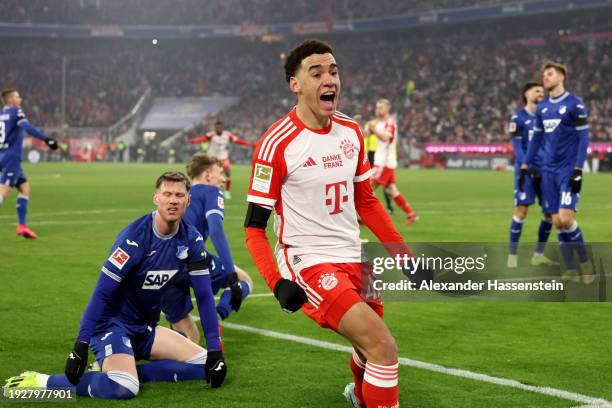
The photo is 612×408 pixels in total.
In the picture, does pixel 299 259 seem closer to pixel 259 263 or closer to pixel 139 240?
pixel 259 263

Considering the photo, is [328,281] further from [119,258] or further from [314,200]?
[119,258]

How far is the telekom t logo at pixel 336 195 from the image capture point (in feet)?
14.5

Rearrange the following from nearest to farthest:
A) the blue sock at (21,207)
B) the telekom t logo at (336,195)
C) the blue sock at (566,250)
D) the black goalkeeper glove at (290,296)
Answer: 1. the black goalkeeper glove at (290,296)
2. the telekom t logo at (336,195)
3. the blue sock at (566,250)
4. the blue sock at (21,207)

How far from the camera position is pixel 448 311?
8109 millimetres

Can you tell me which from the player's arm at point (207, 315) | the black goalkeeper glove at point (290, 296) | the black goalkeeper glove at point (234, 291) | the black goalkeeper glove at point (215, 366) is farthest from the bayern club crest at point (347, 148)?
the black goalkeeper glove at point (234, 291)

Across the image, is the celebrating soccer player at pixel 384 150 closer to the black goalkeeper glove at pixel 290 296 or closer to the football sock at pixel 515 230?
the football sock at pixel 515 230

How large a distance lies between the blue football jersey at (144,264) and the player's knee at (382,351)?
5.56ft

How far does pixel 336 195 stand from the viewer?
14.6 feet

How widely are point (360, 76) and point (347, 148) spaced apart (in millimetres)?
56378

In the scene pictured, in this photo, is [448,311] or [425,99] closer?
[448,311]

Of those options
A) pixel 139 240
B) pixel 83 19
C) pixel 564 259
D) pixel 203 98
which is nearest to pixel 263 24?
pixel 203 98

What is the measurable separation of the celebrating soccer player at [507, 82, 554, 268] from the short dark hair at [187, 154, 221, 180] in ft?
15.5

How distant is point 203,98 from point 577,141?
196 ft

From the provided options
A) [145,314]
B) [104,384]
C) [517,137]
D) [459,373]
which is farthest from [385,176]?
[104,384]
